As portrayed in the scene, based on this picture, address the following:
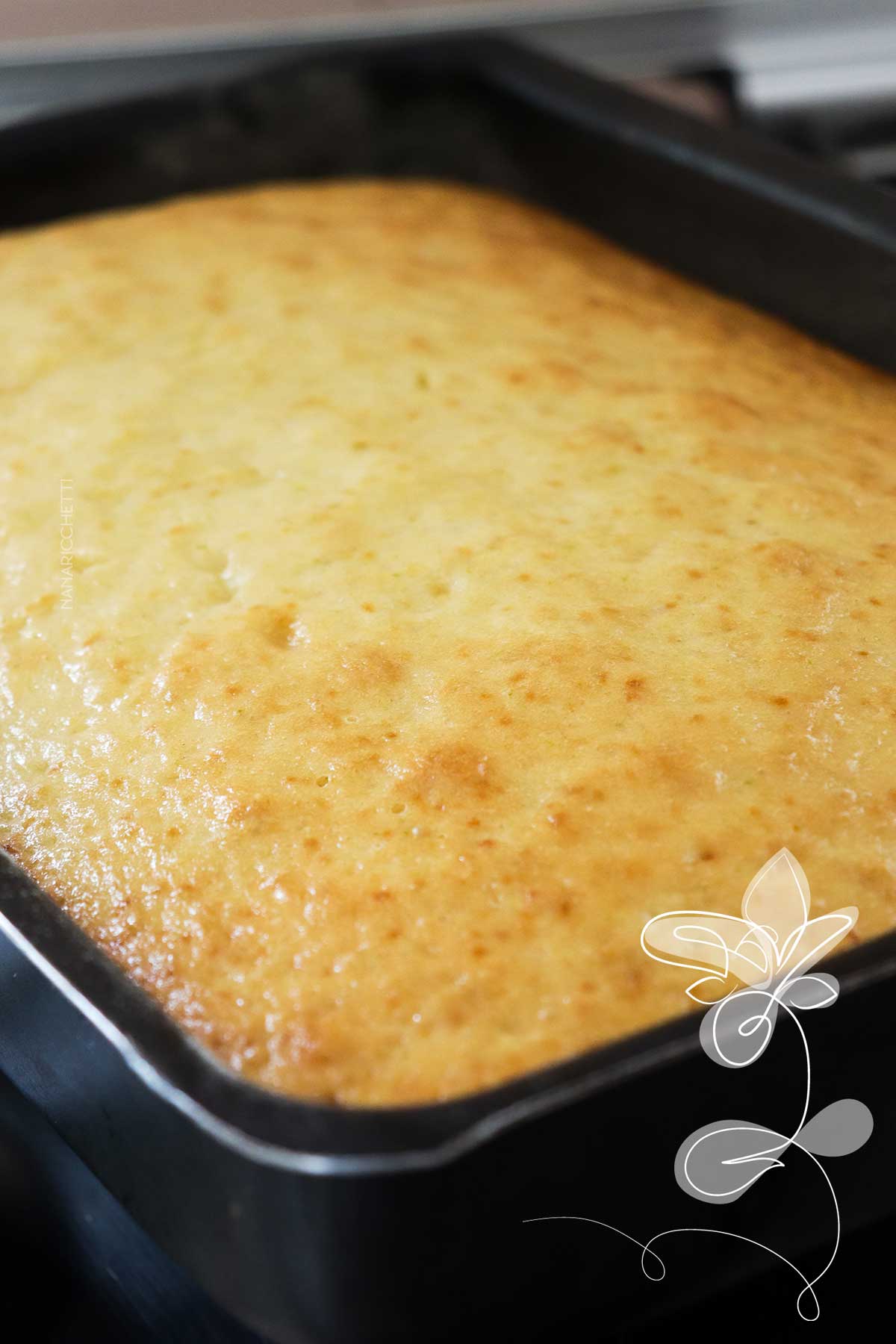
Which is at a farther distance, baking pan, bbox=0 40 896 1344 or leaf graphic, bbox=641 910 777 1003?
leaf graphic, bbox=641 910 777 1003

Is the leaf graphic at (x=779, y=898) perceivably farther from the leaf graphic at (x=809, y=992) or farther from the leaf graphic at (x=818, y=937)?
the leaf graphic at (x=809, y=992)

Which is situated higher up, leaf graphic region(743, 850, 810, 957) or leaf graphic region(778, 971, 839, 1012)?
leaf graphic region(778, 971, 839, 1012)

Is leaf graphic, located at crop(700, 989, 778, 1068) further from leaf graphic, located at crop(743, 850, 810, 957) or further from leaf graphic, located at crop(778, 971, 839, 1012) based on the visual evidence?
leaf graphic, located at crop(743, 850, 810, 957)

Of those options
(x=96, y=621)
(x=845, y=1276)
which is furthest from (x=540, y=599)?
(x=845, y=1276)

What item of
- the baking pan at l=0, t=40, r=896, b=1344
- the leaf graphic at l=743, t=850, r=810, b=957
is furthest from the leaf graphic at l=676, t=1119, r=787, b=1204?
the leaf graphic at l=743, t=850, r=810, b=957

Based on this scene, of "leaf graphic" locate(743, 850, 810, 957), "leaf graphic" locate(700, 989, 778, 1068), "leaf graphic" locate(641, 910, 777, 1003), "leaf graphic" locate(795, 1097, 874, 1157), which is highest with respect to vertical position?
"leaf graphic" locate(700, 989, 778, 1068)

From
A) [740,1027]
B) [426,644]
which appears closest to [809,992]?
[740,1027]

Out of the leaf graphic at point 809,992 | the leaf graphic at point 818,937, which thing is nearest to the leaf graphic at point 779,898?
the leaf graphic at point 818,937
